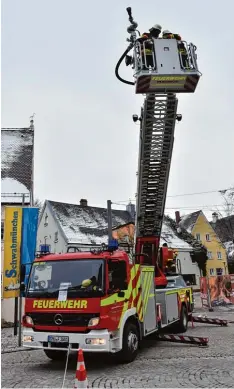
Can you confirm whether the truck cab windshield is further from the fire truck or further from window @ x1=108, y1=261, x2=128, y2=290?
window @ x1=108, y1=261, x2=128, y2=290

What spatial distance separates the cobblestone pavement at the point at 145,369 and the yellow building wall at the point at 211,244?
115 ft

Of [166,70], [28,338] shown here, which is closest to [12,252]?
[28,338]

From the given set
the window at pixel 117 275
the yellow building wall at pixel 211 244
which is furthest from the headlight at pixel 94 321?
the yellow building wall at pixel 211 244

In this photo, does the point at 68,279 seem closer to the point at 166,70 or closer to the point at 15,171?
the point at 166,70

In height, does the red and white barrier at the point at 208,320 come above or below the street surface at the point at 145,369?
above

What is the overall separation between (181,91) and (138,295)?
4464 mm

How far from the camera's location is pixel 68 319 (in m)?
7.22

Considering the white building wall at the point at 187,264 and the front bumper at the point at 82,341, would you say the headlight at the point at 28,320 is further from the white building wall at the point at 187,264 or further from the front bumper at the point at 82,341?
the white building wall at the point at 187,264

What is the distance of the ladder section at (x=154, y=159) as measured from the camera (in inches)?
344

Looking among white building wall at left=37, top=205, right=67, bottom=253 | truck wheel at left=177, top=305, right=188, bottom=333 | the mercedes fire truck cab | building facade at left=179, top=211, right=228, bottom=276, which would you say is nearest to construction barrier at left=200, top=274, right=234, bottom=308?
truck wheel at left=177, top=305, right=188, bottom=333

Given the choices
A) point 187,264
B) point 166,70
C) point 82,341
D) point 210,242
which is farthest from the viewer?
point 210,242

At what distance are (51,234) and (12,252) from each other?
22721 millimetres

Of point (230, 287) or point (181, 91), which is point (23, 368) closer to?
point (181, 91)

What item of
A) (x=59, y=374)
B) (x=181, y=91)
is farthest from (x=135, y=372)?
(x=181, y=91)
